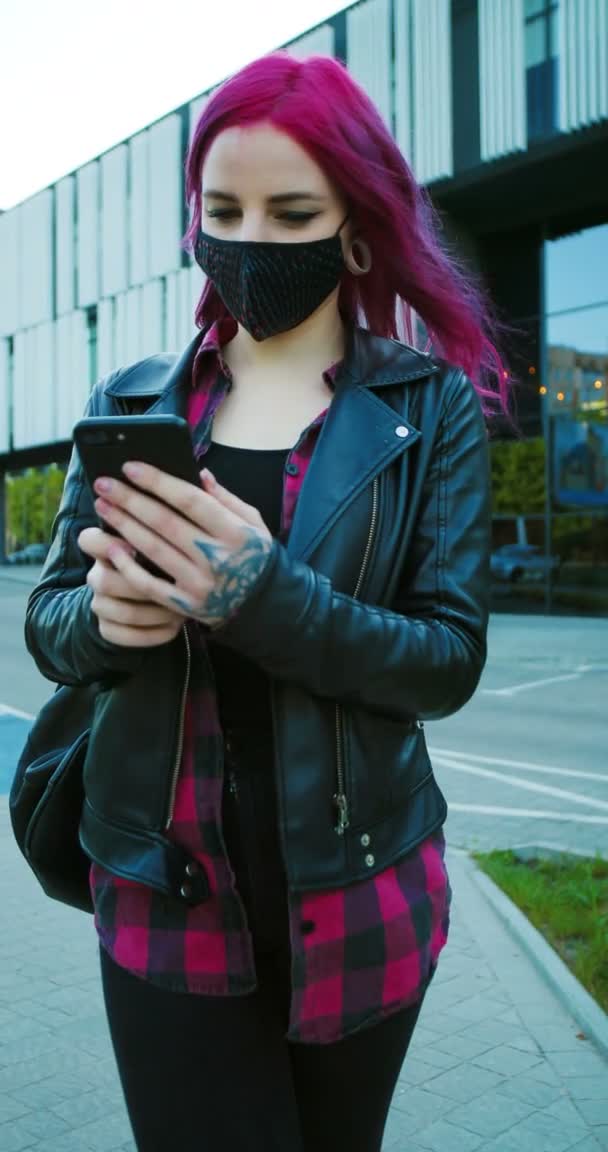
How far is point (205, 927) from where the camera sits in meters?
1.45

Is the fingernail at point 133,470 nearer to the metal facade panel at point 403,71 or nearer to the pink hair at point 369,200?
the pink hair at point 369,200

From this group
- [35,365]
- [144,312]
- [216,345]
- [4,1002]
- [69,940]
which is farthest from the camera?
[35,365]

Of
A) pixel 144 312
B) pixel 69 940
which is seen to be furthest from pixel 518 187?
pixel 69 940

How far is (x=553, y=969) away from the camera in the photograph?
3881mm

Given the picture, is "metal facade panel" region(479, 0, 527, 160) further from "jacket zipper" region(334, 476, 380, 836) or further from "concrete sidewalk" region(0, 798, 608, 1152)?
"jacket zipper" region(334, 476, 380, 836)

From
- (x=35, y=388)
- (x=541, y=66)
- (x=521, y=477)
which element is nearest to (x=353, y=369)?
(x=541, y=66)

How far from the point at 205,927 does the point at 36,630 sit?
47 centimetres

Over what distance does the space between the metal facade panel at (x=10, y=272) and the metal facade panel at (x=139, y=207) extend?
7.51 meters

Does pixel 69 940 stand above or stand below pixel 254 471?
below

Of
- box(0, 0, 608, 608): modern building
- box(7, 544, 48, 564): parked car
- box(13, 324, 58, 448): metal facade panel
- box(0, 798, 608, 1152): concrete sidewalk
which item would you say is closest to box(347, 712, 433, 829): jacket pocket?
box(0, 798, 608, 1152): concrete sidewalk

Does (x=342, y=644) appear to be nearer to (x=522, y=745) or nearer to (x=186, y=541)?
(x=186, y=541)

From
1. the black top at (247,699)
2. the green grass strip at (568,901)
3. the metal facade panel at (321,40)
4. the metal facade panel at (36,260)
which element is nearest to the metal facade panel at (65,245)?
the metal facade panel at (36,260)

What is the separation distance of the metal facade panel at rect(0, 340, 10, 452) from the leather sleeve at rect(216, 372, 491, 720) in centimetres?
3731

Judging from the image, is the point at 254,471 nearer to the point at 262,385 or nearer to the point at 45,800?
the point at 262,385
